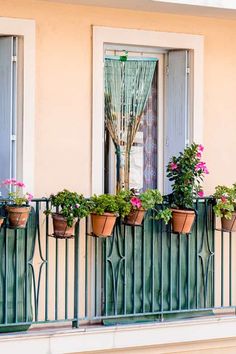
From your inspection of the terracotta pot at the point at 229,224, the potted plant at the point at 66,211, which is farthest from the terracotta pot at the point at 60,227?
the terracotta pot at the point at 229,224

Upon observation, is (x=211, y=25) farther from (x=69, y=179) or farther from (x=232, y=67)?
(x=69, y=179)

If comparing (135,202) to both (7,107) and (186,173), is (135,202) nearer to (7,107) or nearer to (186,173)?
(186,173)

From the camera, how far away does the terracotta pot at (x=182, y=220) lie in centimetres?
1046

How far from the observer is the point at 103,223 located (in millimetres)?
10062

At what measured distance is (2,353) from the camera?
9719 mm

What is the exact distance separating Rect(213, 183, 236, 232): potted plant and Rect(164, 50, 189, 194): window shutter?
2.21 ft

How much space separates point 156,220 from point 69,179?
106 cm

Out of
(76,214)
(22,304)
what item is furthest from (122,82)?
(22,304)

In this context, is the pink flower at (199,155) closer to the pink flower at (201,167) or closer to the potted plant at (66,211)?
the pink flower at (201,167)

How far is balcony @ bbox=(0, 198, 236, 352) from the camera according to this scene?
10039mm

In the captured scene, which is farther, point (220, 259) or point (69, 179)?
point (220, 259)

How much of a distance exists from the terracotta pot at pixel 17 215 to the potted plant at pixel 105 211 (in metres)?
0.71

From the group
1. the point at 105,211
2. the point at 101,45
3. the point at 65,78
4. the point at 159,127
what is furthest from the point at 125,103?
the point at 105,211

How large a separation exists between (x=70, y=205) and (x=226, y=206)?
1864 mm
